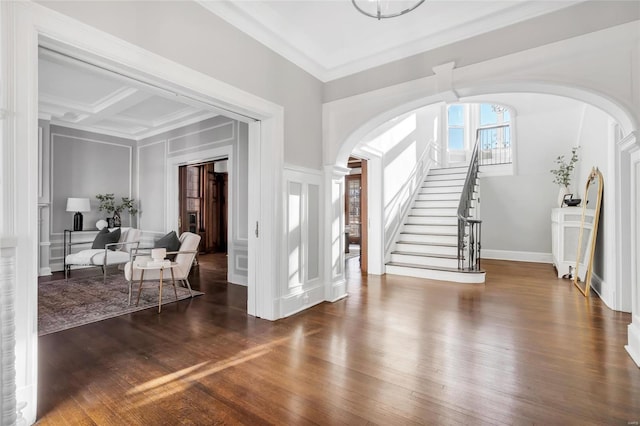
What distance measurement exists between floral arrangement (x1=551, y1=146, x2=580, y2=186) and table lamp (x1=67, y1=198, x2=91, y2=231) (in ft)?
30.7

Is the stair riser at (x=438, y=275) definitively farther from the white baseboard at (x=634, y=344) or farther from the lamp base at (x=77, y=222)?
the lamp base at (x=77, y=222)

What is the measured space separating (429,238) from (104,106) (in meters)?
6.38

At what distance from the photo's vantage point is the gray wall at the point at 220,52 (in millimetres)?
2033

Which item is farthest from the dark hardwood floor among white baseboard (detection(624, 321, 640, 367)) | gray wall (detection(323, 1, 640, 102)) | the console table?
the console table

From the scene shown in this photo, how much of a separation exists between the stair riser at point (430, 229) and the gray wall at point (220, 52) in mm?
3437

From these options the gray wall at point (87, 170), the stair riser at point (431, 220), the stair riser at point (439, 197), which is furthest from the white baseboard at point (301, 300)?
the gray wall at point (87, 170)

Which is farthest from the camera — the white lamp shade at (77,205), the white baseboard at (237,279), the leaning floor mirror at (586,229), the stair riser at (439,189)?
the stair riser at (439,189)

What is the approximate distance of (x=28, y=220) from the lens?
1642 mm

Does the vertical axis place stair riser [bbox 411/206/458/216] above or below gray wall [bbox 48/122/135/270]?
below

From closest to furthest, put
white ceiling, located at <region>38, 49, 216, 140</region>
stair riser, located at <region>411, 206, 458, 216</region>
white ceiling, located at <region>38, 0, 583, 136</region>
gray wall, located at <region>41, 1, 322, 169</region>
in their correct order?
gray wall, located at <region>41, 1, 322, 169</region>, white ceiling, located at <region>38, 0, 583, 136</region>, white ceiling, located at <region>38, 49, 216, 140</region>, stair riser, located at <region>411, 206, 458, 216</region>

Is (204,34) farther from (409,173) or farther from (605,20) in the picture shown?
(409,173)

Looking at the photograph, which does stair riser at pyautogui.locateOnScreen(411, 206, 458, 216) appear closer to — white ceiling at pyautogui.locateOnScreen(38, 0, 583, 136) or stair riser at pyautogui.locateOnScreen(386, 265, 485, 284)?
stair riser at pyautogui.locateOnScreen(386, 265, 485, 284)

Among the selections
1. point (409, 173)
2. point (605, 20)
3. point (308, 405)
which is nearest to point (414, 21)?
point (605, 20)

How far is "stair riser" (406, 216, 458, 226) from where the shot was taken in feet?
21.1
